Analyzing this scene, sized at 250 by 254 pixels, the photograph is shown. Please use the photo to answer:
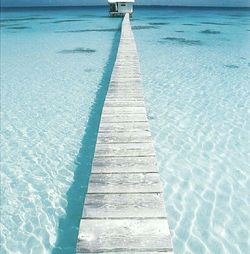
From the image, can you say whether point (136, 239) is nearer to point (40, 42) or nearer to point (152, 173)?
point (152, 173)

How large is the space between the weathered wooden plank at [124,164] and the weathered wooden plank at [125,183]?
0.12 meters

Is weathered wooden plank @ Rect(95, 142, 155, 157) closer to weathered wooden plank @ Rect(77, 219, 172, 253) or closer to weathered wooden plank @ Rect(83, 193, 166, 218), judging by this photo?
weathered wooden plank @ Rect(83, 193, 166, 218)

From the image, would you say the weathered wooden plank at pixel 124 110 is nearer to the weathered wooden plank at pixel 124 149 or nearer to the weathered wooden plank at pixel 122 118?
the weathered wooden plank at pixel 122 118

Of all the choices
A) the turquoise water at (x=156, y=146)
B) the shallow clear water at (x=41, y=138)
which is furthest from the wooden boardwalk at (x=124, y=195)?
the shallow clear water at (x=41, y=138)

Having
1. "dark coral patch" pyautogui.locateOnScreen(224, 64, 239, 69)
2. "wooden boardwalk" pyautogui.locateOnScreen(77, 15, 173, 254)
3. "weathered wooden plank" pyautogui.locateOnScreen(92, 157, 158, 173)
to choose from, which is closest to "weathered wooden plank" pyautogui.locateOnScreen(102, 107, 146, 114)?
"wooden boardwalk" pyautogui.locateOnScreen(77, 15, 173, 254)

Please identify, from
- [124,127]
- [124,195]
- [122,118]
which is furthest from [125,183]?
[122,118]

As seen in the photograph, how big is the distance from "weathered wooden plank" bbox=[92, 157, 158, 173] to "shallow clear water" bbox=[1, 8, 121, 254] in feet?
3.85

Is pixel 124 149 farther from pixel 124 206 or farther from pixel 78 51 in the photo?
pixel 78 51

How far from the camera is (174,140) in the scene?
7520 mm

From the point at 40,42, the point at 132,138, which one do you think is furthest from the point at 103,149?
the point at 40,42

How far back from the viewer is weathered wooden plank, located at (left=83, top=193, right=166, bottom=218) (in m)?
3.54

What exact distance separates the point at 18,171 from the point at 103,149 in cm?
242

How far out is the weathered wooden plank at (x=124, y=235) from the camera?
10.1 ft

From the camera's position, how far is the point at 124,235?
3.24 metres
